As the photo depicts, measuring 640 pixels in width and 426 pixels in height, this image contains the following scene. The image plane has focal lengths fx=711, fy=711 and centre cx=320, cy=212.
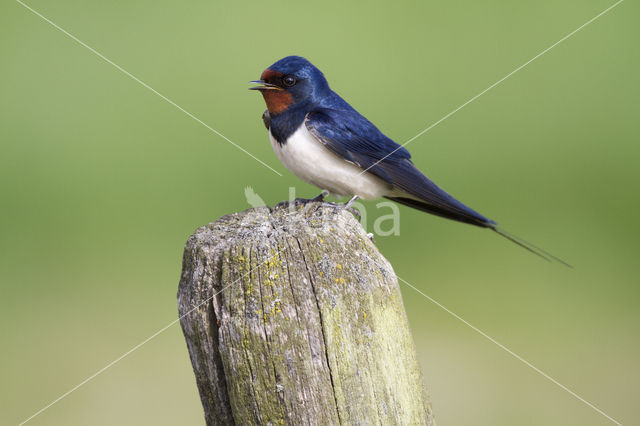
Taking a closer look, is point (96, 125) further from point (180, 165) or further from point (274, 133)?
point (274, 133)

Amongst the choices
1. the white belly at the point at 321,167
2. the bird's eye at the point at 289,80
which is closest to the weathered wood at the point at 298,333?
the white belly at the point at 321,167

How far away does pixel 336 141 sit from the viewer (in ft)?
12.3

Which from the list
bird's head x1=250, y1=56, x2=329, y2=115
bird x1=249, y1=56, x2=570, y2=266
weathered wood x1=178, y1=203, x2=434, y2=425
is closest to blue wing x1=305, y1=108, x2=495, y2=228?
bird x1=249, y1=56, x2=570, y2=266

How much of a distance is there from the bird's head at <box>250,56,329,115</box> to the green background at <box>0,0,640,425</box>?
1.72m

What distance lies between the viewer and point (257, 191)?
660 centimetres

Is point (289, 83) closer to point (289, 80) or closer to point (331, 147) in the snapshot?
point (289, 80)

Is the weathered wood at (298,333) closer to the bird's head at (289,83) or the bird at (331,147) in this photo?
the bird at (331,147)

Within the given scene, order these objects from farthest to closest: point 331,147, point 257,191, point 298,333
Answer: point 257,191, point 331,147, point 298,333

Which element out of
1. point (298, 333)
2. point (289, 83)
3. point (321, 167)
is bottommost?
point (298, 333)

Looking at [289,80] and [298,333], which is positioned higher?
[289,80]

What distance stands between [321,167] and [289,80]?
509 mm

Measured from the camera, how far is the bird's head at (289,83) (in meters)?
3.82

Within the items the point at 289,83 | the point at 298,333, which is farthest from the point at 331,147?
the point at 298,333

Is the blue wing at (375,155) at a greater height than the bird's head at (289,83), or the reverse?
the bird's head at (289,83)
